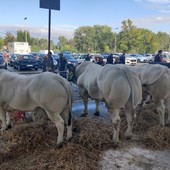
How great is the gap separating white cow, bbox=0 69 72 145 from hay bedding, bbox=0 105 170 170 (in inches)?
14.7

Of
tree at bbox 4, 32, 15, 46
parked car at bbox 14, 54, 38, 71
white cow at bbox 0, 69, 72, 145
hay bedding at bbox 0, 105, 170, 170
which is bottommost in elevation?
parked car at bbox 14, 54, 38, 71

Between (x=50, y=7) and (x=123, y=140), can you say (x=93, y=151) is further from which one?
(x=50, y=7)

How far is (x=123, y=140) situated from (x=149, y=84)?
168 centimetres

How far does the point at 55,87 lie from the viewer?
5.13 metres

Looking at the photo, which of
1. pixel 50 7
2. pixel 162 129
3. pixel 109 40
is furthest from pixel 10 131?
pixel 109 40

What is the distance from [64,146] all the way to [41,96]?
1003mm

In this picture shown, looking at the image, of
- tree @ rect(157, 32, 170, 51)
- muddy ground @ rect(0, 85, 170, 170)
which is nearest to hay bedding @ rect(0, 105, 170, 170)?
muddy ground @ rect(0, 85, 170, 170)

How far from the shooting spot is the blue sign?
9703mm

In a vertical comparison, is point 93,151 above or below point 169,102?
below

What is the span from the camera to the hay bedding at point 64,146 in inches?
179

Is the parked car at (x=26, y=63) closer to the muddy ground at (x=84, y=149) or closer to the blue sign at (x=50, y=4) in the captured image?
the blue sign at (x=50, y=4)

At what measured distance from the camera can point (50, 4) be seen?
32.2ft

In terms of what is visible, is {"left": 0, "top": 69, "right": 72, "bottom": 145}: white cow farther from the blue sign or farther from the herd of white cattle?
the blue sign

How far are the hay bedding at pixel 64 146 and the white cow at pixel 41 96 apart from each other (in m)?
0.37
